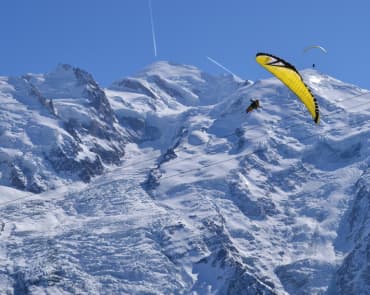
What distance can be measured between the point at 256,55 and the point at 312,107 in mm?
7080

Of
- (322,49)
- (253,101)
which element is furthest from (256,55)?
(322,49)

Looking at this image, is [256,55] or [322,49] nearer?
[322,49]

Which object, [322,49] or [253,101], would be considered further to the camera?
[253,101]

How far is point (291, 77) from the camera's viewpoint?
7562 cm

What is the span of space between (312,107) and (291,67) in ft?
10.9

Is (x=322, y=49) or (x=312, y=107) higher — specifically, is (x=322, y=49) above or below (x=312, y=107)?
above

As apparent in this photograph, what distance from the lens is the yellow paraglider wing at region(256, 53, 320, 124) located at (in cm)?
7506

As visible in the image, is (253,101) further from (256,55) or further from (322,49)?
(322,49)

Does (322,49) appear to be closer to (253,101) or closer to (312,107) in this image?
(312,107)

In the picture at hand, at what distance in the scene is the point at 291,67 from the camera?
7550 centimetres

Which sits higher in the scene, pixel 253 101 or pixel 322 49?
pixel 322 49

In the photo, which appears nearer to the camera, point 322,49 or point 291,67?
point 322,49

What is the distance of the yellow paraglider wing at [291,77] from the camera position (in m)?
75.1

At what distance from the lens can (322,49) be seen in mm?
70812
